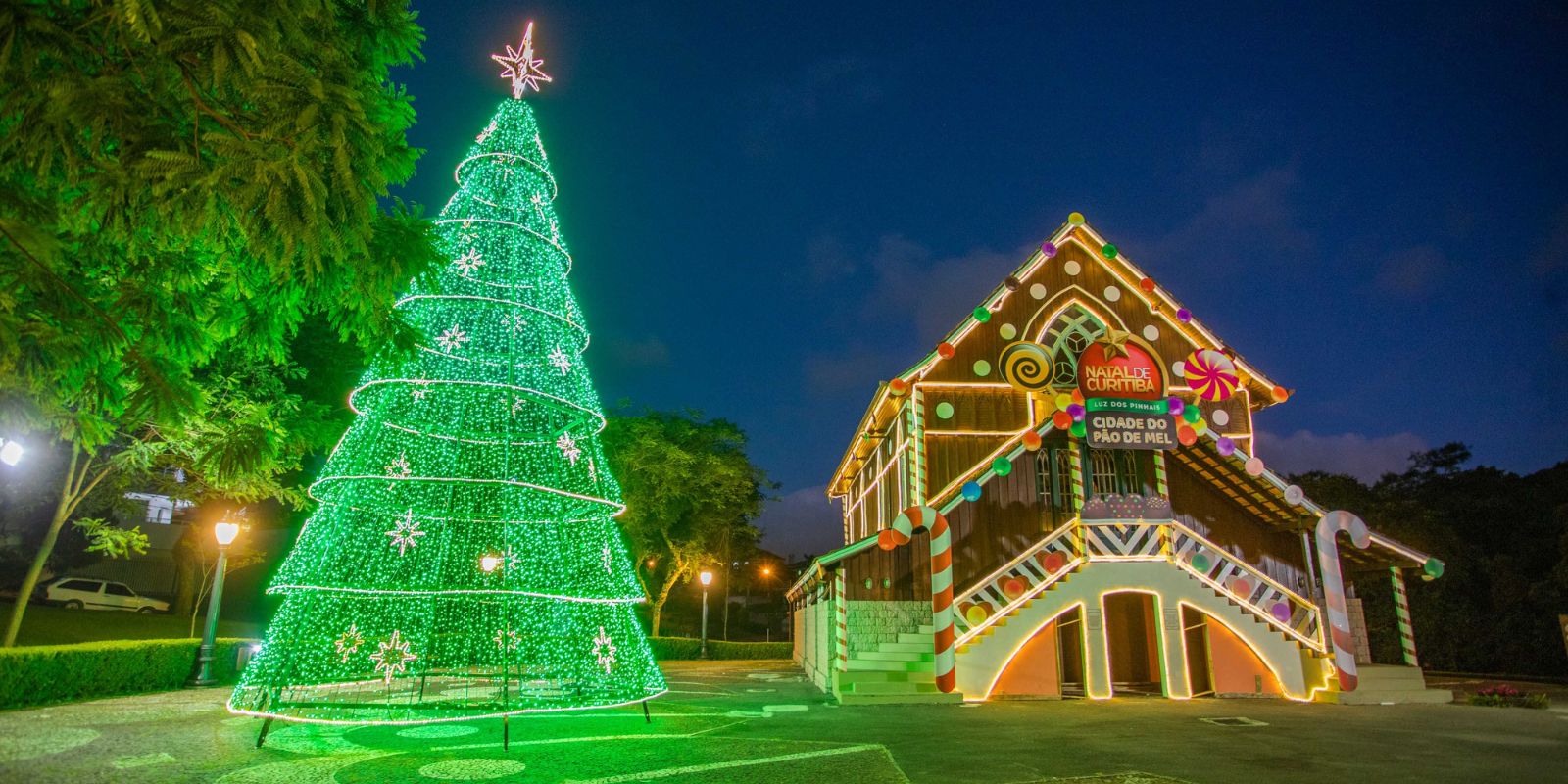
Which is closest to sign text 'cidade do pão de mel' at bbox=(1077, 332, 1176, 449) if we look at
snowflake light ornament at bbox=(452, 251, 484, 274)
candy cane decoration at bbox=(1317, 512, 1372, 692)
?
candy cane decoration at bbox=(1317, 512, 1372, 692)

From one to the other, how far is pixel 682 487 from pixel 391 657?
2062 centimetres

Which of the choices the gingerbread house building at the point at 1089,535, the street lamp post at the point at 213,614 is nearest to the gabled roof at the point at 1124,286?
the gingerbread house building at the point at 1089,535

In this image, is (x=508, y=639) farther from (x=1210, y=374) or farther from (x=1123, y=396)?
(x=1210, y=374)

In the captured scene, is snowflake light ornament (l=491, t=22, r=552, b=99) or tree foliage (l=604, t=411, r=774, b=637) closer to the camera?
snowflake light ornament (l=491, t=22, r=552, b=99)

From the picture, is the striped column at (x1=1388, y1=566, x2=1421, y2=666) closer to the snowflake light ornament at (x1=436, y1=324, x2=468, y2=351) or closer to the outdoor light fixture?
the snowflake light ornament at (x1=436, y1=324, x2=468, y2=351)

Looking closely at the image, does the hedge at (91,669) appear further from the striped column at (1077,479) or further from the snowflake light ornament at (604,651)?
the striped column at (1077,479)

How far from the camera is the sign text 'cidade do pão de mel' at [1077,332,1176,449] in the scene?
16.6 m

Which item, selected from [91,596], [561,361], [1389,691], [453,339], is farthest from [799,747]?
[91,596]

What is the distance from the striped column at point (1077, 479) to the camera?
56.5 feet

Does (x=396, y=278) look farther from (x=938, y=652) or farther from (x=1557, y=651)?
(x=1557, y=651)

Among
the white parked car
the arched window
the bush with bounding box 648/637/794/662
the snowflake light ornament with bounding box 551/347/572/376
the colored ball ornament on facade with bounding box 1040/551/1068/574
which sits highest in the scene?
the arched window

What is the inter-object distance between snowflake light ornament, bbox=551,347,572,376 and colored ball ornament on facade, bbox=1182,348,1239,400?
15.0 metres

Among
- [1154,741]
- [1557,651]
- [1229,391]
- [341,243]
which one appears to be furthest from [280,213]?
[1557,651]

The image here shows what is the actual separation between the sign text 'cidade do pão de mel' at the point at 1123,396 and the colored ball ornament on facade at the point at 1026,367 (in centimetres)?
85
